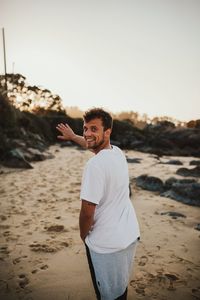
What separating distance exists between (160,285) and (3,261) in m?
2.25

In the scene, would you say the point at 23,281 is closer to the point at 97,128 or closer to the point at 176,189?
the point at 97,128

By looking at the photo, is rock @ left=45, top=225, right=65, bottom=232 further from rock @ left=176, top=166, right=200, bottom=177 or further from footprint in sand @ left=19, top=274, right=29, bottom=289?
rock @ left=176, top=166, right=200, bottom=177

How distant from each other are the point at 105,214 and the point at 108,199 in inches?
4.5

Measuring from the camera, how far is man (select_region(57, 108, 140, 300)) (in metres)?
1.74

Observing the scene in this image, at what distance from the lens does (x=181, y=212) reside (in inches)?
244

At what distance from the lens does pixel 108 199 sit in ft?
6.11

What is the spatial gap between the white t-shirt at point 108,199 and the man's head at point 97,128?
137mm

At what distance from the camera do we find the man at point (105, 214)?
174cm

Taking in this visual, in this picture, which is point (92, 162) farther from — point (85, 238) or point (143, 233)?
point (143, 233)

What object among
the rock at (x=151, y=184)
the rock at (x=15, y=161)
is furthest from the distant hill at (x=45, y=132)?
the rock at (x=151, y=184)

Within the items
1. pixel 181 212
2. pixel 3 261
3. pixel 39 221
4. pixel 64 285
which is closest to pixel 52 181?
pixel 39 221

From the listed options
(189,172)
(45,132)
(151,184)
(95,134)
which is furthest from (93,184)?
(45,132)

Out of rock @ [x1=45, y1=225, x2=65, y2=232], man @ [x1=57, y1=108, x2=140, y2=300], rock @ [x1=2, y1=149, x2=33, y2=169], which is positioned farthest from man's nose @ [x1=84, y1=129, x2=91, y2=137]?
rock @ [x1=2, y1=149, x2=33, y2=169]

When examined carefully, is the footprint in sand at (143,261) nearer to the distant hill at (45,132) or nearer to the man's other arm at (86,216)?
the man's other arm at (86,216)
